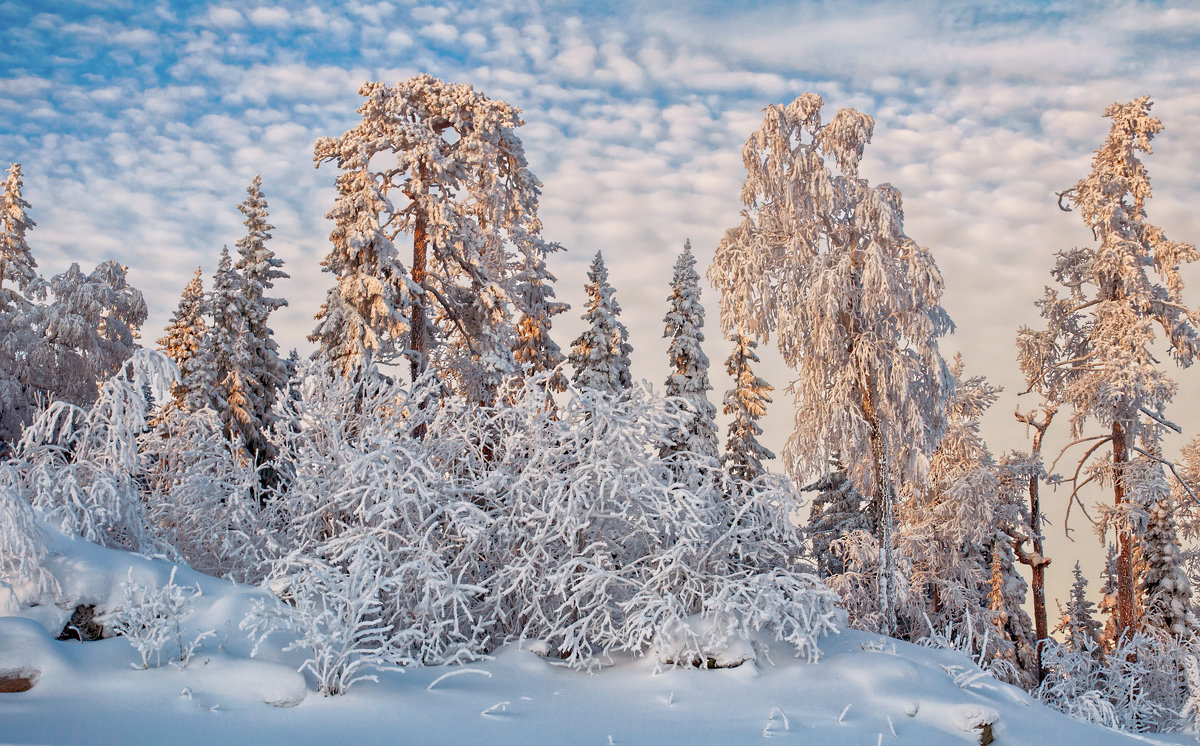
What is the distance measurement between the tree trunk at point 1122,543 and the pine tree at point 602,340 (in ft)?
38.8

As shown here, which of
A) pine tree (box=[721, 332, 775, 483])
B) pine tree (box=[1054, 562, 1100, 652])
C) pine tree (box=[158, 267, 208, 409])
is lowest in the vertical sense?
pine tree (box=[1054, 562, 1100, 652])

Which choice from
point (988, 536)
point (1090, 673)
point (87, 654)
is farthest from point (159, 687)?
point (988, 536)

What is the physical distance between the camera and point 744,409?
24.1 m

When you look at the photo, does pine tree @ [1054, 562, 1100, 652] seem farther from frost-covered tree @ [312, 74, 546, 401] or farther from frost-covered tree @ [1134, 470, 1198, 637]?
frost-covered tree @ [312, 74, 546, 401]

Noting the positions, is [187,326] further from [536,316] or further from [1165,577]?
[1165,577]

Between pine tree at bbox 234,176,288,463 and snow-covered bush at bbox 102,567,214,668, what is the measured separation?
59.2ft

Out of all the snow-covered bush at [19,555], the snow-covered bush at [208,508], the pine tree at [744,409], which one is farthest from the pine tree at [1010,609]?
the snow-covered bush at [19,555]

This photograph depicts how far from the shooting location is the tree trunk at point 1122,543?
60.4 ft

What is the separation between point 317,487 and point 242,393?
17376 millimetres

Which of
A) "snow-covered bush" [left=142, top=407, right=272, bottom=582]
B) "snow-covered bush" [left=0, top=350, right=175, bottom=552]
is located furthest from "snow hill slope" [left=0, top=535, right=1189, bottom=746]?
"snow-covered bush" [left=142, top=407, right=272, bottom=582]

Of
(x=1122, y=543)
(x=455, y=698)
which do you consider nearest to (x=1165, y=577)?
(x=1122, y=543)

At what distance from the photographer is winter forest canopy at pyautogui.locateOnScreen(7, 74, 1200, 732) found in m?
7.93

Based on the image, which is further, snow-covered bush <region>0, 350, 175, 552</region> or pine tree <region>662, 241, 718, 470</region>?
pine tree <region>662, 241, 718, 470</region>

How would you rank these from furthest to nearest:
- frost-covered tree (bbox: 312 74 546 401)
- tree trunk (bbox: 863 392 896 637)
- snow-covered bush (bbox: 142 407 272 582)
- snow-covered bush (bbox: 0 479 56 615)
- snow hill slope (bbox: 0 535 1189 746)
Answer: frost-covered tree (bbox: 312 74 546 401), tree trunk (bbox: 863 392 896 637), snow-covered bush (bbox: 142 407 272 582), snow-covered bush (bbox: 0 479 56 615), snow hill slope (bbox: 0 535 1189 746)
